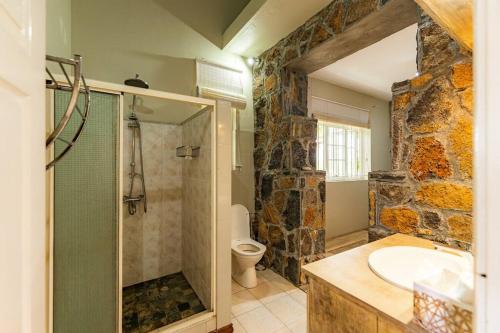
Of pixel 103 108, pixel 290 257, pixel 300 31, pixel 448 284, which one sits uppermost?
pixel 300 31

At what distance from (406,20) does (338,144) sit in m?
2.24

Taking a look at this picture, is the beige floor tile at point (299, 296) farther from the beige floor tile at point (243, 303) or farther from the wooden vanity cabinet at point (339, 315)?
the wooden vanity cabinet at point (339, 315)

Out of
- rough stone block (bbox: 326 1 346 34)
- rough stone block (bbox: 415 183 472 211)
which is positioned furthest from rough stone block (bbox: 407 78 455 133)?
rough stone block (bbox: 326 1 346 34)

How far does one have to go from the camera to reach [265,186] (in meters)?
2.82

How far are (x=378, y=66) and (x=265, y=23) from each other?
71.1 inches

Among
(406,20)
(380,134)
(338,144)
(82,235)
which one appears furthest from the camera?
(380,134)

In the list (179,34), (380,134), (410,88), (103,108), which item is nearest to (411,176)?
(410,88)

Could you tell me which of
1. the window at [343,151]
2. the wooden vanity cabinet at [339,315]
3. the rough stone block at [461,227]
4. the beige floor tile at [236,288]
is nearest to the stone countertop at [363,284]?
the wooden vanity cabinet at [339,315]

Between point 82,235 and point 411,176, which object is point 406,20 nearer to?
point 411,176

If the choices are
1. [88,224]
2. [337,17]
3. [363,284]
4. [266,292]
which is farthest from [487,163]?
[266,292]

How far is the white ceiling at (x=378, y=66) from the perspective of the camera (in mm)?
2492

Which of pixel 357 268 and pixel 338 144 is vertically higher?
pixel 338 144

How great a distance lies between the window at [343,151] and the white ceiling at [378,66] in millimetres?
694

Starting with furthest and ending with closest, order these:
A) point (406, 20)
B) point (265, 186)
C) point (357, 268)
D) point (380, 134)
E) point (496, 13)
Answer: point (380, 134)
point (265, 186)
point (406, 20)
point (357, 268)
point (496, 13)
